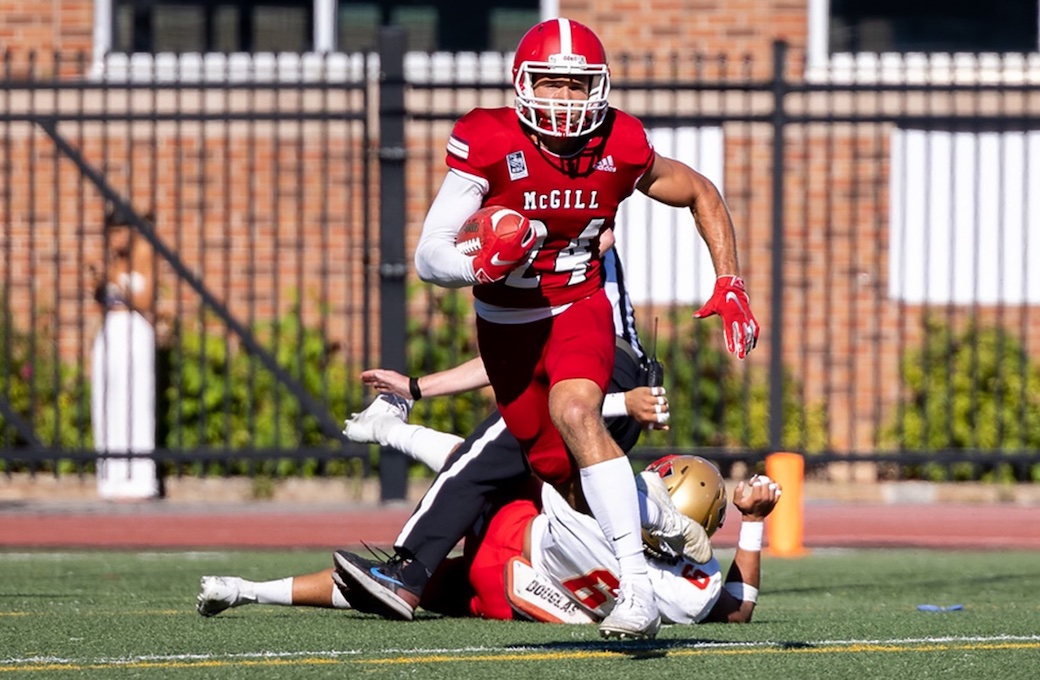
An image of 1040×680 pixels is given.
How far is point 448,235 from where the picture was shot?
234 inches

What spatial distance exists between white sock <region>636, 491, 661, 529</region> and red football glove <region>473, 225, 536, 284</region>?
1053 mm

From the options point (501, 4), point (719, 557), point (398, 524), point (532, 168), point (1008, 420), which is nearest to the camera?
point (532, 168)

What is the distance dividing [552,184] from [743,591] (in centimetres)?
164

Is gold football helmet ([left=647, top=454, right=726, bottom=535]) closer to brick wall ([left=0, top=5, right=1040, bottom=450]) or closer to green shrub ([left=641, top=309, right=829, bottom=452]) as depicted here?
green shrub ([left=641, top=309, right=829, bottom=452])

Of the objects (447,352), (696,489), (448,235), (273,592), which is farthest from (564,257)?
(447,352)

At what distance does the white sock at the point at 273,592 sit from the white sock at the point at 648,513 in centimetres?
134

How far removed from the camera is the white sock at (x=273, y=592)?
264 inches

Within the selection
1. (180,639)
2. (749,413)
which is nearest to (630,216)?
(749,413)

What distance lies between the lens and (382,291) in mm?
11938

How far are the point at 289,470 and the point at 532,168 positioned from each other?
692 cm

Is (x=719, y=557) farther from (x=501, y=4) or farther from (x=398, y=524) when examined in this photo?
(x=501, y=4)

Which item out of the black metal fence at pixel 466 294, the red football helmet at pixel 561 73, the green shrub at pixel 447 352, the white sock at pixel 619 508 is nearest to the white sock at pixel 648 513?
the white sock at pixel 619 508

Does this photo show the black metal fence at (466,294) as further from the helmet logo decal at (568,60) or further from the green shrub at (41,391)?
the helmet logo decal at (568,60)

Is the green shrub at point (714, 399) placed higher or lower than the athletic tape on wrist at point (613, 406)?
lower
